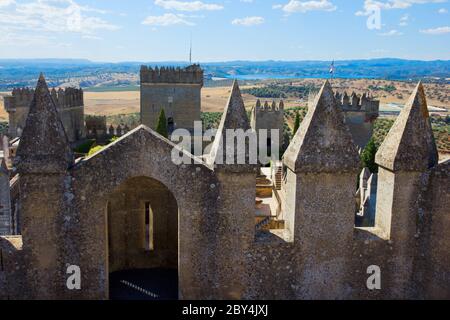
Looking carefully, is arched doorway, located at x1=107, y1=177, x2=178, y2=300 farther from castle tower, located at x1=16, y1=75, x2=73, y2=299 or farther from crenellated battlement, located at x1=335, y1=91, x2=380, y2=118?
crenellated battlement, located at x1=335, y1=91, x2=380, y2=118

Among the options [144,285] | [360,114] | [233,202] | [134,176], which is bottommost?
[144,285]

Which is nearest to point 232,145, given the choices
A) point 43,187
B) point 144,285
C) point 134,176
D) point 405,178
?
point 134,176

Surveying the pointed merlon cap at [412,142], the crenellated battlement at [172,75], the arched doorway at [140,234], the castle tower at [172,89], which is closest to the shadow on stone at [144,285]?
the arched doorway at [140,234]

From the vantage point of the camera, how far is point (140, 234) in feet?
37.3

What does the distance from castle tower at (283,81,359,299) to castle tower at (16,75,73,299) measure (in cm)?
415

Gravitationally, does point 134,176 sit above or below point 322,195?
above

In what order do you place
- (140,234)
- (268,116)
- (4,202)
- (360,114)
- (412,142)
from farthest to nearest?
1. (268,116)
2. (360,114)
3. (4,202)
4. (140,234)
5. (412,142)

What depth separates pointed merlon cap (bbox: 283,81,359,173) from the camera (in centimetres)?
847

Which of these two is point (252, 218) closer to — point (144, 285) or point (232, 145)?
point (232, 145)

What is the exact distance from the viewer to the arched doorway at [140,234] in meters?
11.1

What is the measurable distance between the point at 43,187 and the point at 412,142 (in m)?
6.71

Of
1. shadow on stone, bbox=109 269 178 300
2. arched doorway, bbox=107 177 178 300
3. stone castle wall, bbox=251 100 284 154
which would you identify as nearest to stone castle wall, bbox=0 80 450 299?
shadow on stone, bbox=109 269 178 300
